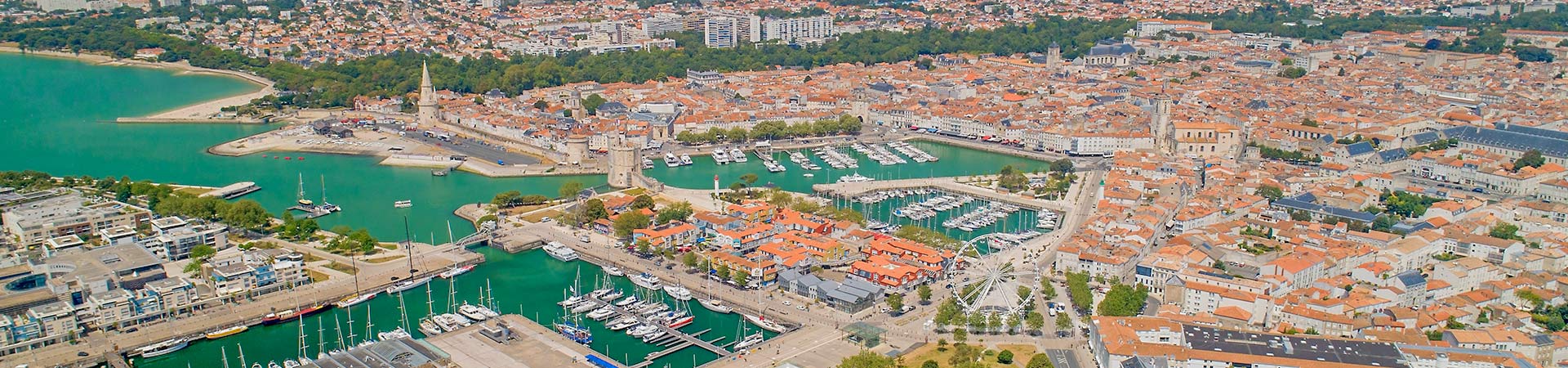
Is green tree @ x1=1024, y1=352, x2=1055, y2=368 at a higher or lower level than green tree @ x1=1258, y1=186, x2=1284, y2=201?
lower

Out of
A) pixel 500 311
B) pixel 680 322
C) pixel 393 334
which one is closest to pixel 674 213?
pixel 500 311

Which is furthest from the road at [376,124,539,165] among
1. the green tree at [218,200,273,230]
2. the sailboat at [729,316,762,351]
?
the sailboat at [729,316,762,351]

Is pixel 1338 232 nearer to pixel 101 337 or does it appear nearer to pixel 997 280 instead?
pixel 997 280

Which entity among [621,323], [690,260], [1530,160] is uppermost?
[1530,160]

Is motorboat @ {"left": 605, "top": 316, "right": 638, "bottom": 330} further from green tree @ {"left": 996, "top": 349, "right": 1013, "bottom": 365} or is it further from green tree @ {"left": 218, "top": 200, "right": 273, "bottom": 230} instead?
green tree @ {"left": 218, "top": 200, "right": 273, "bottom": 230}

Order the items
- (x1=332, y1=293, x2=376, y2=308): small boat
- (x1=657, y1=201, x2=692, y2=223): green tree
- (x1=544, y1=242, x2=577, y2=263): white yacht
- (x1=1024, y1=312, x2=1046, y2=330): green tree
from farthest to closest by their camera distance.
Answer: (x1=657, y1=201, x2=692, y2=223): green tree, (x1=544, y1=242, x2=577, y2=263): white yacht, (x1=332, y1=293, x2=376, y2=308): small boat, (x1=1024, y1=312, x2=1046, y2=330): green tree

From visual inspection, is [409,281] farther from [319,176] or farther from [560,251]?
[319,176]

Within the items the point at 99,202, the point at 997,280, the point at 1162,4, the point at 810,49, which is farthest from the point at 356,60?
the point at 1162,4
